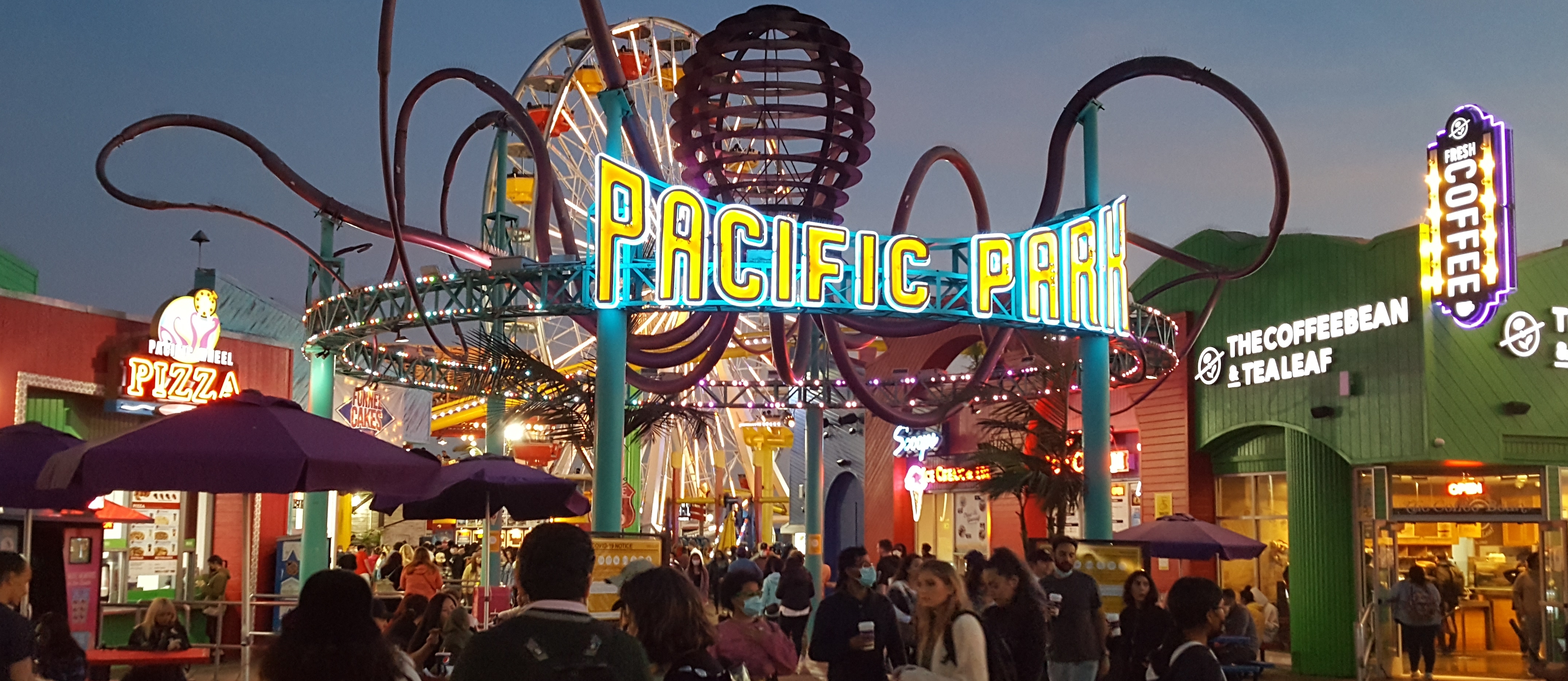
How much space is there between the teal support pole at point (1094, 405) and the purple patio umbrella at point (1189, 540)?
1.02 metres

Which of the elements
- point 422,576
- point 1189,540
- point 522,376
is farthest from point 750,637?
point 522,376

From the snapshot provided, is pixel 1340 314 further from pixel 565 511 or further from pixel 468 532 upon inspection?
pixel 468 532

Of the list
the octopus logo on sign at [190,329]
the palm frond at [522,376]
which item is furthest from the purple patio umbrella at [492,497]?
the octopus logo on sign at [190,329]

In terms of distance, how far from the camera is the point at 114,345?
763 inches

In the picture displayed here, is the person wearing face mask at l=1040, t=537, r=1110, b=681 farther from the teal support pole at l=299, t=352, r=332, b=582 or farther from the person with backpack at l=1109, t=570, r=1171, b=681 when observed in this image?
the teal support pole at l=299, t=352, r=332, b=582

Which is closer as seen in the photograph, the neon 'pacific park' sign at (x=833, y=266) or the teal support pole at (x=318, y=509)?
the neon 'pacific park' sign at (x=833, y=266)

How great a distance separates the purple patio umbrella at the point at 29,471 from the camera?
34.7 ft

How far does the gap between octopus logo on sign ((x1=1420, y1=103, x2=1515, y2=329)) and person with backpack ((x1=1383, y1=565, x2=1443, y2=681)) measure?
3413mm

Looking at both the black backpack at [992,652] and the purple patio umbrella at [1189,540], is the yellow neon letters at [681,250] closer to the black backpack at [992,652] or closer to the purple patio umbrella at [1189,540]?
the purple patio umbrella at [1189,540]

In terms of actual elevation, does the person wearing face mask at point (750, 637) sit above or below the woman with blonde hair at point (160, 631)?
above

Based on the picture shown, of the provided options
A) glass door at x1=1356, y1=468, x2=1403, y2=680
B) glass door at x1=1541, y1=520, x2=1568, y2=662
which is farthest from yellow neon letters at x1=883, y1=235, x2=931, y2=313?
glass door at x1=1541, y1=520, x2=1568, y2=662

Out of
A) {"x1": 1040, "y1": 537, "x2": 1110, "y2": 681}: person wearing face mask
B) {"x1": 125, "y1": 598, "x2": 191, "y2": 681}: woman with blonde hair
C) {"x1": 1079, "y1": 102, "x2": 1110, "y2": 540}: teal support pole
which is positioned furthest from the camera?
{"x1": 1079, "y1": 102, "x2": 1110, "y2": 540}: teal support pole

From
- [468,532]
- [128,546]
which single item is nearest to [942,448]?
[468,532]

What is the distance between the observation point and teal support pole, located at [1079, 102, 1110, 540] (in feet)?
53.7
